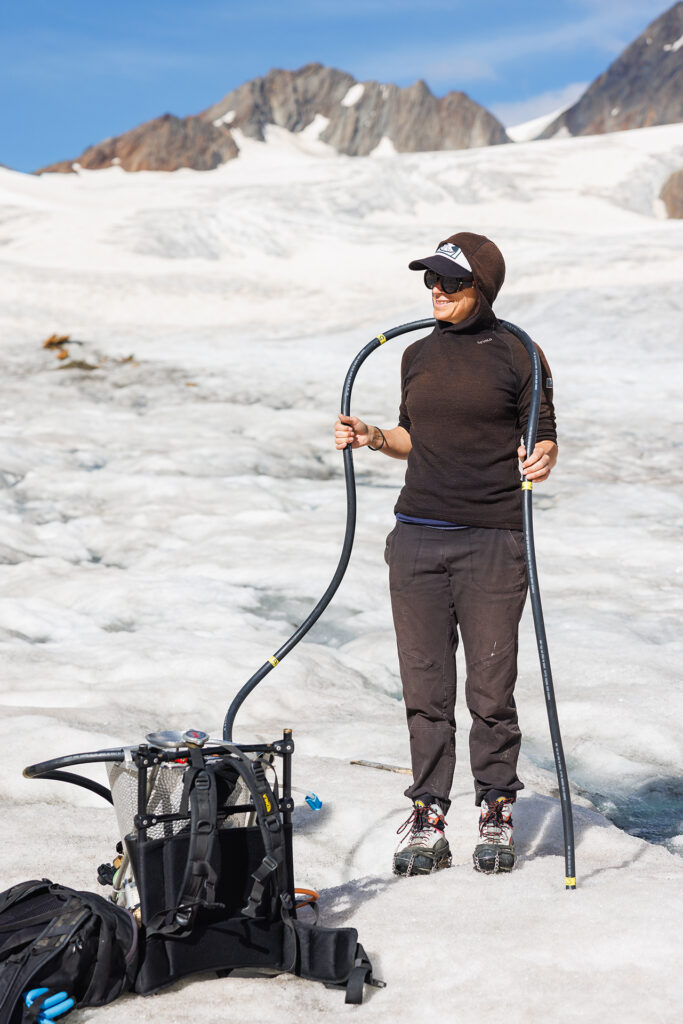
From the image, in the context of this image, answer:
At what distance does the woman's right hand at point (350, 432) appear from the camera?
3633mm

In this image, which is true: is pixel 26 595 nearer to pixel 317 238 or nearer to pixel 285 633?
pixel 285 633

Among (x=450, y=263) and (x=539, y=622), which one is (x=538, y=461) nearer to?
(x=539, y=622)

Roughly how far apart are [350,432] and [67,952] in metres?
1.90

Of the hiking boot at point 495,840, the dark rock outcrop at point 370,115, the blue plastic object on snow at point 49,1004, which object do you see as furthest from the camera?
the dark rock outcrop at point 370,115

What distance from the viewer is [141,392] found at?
14.6 meters

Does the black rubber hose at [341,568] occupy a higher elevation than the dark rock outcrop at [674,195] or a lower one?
lower

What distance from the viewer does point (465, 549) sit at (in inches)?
138

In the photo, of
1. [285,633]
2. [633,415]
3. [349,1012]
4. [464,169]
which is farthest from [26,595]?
[464,169]

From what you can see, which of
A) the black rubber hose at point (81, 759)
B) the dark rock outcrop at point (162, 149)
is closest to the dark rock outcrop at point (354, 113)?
the dark rock outcrop at point (162, 149)

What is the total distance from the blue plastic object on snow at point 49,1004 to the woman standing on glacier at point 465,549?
1.29m

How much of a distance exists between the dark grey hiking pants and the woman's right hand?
0.37m

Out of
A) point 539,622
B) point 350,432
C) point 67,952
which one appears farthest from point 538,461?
point 67,952

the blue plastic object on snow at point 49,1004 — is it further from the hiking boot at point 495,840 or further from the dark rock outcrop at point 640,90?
the dark rock outcrop at point 640,90

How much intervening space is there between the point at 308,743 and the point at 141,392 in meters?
10.3
